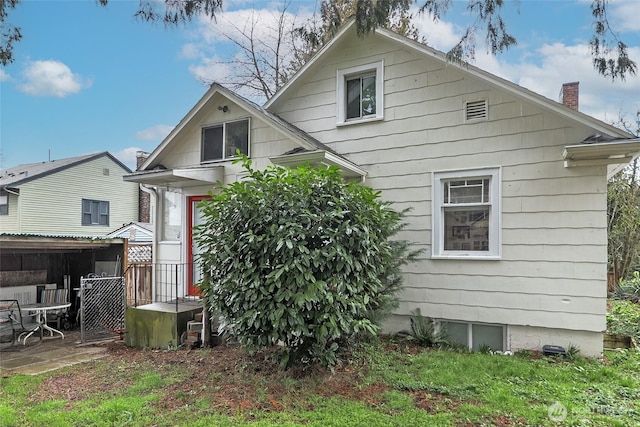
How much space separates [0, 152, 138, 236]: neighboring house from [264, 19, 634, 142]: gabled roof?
18.3 m

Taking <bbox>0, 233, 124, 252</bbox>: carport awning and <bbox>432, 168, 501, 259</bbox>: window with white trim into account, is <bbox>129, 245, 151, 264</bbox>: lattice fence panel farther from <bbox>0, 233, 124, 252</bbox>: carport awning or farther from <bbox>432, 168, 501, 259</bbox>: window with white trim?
<bbox>432, 168, 501, 259</bbox>: window with white trim

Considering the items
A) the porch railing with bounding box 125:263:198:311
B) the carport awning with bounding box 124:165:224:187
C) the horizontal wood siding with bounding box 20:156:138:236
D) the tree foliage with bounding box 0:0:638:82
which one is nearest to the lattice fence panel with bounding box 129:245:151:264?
the porch railing with bounding box 125:263:198:311

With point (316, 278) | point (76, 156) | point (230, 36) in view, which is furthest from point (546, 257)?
point (76, 156)

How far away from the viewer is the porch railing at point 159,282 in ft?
27.5

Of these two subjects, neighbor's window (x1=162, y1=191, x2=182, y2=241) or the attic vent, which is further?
neighbor's window (x1=162, y1=191, x2=182, y2=241)

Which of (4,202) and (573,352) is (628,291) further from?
(4,202)

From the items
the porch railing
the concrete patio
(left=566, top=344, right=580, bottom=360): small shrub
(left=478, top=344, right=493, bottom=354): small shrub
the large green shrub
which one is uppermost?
the large green shrub

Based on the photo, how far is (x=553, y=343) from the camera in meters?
5.94

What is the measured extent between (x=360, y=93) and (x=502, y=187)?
3204 millimetres

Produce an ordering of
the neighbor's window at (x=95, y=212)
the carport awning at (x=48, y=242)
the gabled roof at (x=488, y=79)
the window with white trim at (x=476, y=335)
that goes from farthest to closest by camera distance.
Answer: the neighbor's window at (x=95, y=212) → the carport awning at (x=48, y=242) → the window with white trim at (x=476, y=335) → the gabled roof at (x=488, y=79)

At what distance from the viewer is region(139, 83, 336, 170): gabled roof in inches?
281

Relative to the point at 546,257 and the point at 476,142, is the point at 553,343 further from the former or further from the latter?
the point at 476,142

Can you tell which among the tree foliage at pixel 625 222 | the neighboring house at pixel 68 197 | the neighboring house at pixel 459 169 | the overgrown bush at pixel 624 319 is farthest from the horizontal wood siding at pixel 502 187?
the neighboring house at pixel 68 197

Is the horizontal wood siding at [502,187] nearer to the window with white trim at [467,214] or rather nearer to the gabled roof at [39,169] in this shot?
the window with white trim at [467,214]
